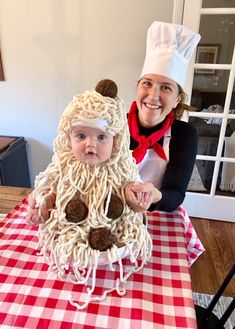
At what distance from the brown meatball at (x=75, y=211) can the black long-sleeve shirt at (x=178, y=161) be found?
0.29m

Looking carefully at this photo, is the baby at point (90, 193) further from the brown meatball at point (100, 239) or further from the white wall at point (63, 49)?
the white wall at point (63, 49)

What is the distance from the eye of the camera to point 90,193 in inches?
19.6

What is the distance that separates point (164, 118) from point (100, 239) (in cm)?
52

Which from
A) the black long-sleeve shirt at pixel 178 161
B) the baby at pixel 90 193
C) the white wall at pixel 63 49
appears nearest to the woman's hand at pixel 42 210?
the baby at pixel 90 193

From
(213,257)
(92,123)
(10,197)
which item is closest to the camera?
(92,123)

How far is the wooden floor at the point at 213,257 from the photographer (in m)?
1.37

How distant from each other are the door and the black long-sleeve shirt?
1.82ft

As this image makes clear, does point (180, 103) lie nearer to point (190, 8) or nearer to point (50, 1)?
point (190, 8)

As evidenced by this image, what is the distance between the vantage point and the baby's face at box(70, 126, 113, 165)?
0.48 metres

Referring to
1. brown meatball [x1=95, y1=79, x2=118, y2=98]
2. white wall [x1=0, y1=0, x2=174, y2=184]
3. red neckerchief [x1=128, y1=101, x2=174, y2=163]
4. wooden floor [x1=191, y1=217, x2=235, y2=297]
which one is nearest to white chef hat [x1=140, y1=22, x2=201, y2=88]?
red neckerchief [x1=128, y1=101, x2=174, y2=163]

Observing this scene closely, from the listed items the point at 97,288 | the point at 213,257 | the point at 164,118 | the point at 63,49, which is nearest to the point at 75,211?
the point at 97,288

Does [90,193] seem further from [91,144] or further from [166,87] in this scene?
[166,87]

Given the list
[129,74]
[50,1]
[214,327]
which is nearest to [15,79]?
[50,1]

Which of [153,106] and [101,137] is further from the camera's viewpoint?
[153,106]
